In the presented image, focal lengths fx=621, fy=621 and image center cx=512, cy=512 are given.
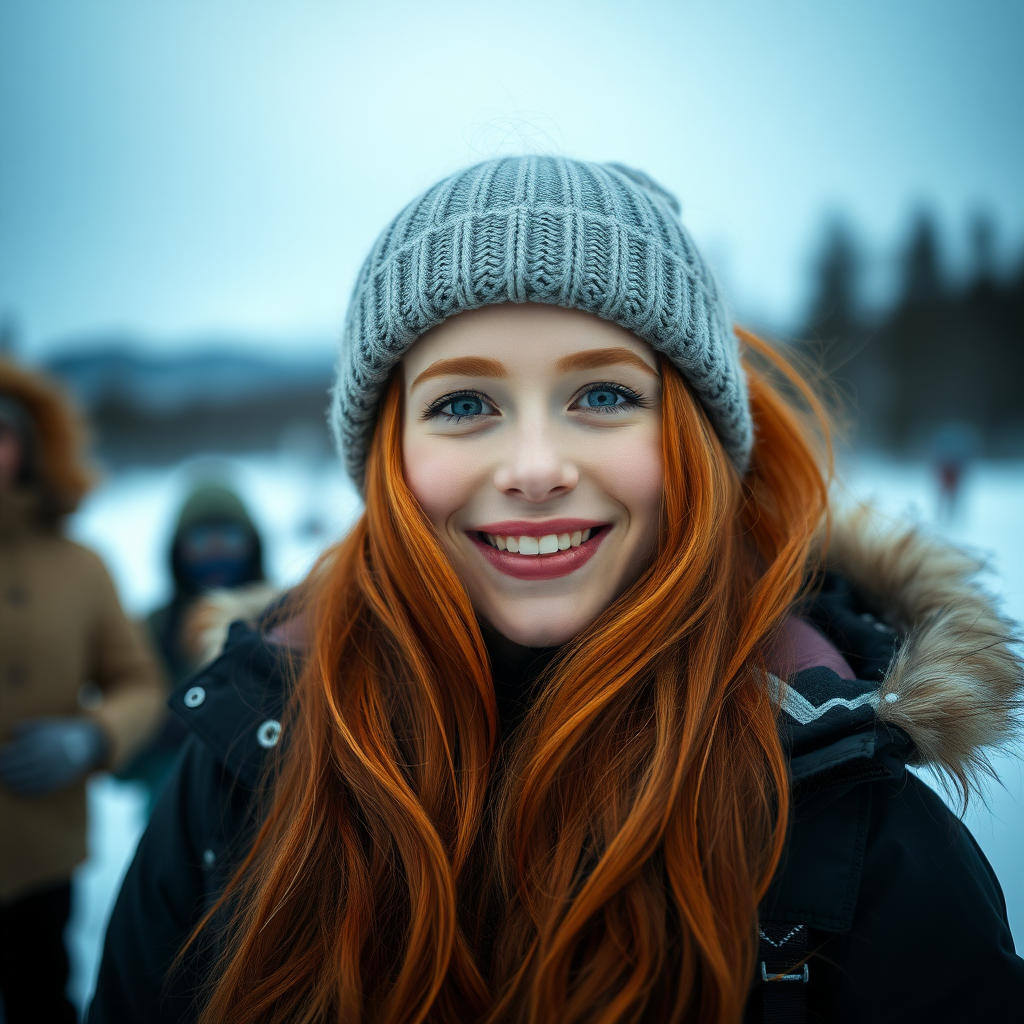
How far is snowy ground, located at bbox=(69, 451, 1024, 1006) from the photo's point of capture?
187 centimetres

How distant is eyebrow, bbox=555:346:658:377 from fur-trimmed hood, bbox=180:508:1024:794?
0.61m

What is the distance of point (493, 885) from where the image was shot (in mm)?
1056

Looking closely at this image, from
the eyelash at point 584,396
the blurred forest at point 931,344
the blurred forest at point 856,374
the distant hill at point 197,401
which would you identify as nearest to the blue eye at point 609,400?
the eyelash at point 584,396

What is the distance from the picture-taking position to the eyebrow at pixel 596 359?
41.1 inches

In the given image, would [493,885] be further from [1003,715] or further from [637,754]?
[1003,715]

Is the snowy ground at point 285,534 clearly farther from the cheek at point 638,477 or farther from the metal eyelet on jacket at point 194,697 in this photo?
the cheek at point 638,477

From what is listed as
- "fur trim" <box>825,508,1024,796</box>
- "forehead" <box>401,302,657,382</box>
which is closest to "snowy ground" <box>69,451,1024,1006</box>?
"fur trim" <box>825,508,1024,796</box>

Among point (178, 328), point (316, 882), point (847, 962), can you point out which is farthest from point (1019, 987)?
point (178, 328)

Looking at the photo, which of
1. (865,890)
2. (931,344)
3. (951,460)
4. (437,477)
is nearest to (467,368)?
(437,477)

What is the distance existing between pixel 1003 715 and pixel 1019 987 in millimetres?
359

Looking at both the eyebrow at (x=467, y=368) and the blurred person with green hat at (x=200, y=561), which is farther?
the blurred person with green hat at (x=200, y=561)

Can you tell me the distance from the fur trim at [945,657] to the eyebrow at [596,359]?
67 cm

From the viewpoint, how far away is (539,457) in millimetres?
1007

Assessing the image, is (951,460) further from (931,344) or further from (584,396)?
(584,396)
